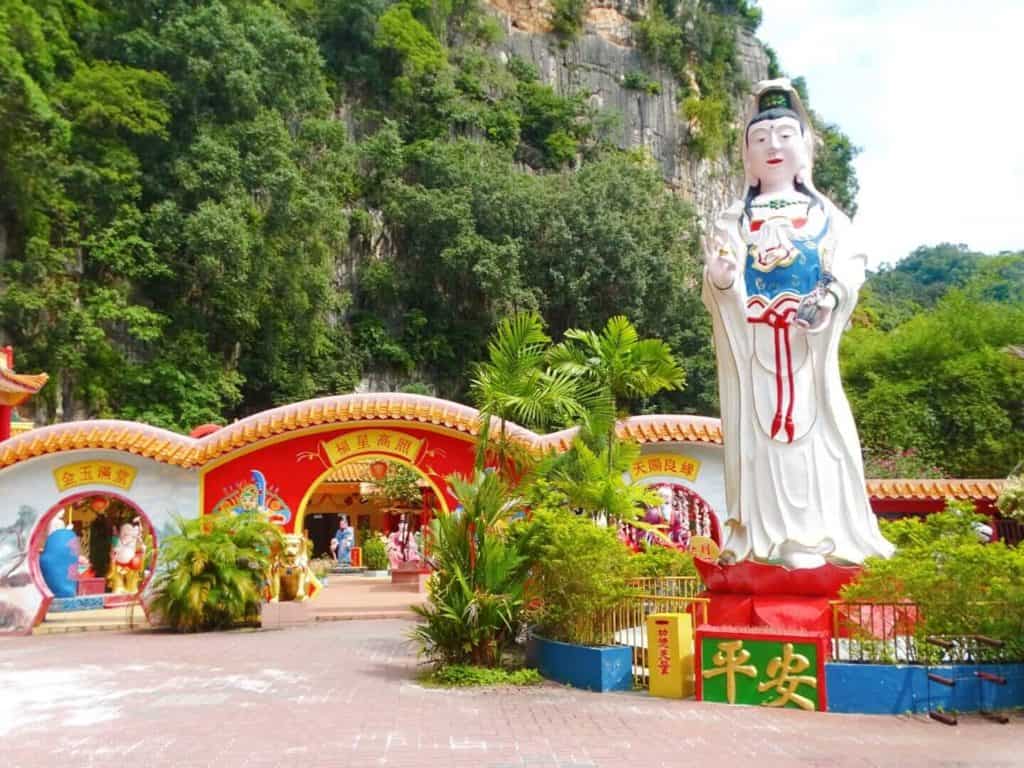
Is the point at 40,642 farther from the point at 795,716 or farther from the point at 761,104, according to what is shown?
the point at 761,104

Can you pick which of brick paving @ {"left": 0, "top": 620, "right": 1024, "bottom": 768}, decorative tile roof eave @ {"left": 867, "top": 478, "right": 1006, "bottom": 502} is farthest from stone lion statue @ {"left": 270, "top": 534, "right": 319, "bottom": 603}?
decorative tile roof eave @ {"left": 867, "top": 478, "right": 1006, "bottom": 502}

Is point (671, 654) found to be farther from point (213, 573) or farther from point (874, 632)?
point (213, 573)

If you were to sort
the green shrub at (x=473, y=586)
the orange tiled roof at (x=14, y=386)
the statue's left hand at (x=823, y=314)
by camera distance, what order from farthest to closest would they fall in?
the orange tiled roof at (x=14, y=386) < the statue's left hand at (x=823, y=314) < the green shrub at (x=473, y=586)

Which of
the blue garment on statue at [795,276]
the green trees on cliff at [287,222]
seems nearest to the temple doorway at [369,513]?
the green trees on cliff at [287,222]

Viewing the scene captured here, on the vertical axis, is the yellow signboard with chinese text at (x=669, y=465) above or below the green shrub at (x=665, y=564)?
above

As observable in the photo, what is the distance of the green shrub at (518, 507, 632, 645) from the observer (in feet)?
26.9

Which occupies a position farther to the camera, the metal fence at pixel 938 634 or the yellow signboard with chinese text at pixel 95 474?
the yellow signboard with chinese text at pixel 95 474

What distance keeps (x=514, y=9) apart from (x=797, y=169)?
122ft

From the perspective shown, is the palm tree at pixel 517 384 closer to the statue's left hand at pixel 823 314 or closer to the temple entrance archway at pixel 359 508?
the statue's left hand at pixel 823 314

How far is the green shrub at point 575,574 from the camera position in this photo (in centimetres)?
820

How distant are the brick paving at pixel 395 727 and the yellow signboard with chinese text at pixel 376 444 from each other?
216 inches

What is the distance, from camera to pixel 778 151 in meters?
9.53

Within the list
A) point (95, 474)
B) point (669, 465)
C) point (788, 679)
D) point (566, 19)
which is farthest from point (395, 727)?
point (566, 19)

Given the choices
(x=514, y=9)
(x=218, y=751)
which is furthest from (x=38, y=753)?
(x=514, y=9)
